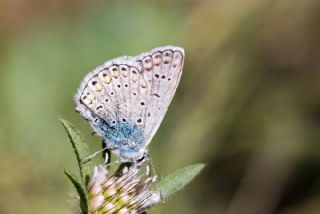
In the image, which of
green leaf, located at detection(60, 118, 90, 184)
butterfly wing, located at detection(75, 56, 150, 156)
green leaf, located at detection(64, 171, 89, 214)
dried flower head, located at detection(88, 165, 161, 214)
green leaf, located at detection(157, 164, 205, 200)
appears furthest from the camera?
butterfly wing, located at detection(75, 56, 150, 156)

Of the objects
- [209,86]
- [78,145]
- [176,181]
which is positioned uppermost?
[78,145]

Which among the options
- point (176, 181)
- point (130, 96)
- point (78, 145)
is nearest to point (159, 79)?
point (130, 96)

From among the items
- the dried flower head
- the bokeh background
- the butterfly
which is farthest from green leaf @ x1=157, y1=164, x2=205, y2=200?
the bokeh background

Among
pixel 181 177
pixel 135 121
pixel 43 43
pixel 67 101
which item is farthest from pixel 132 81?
pixel 43 43

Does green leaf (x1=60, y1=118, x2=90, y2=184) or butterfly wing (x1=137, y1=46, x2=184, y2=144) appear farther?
butterfly wing (x1=137, y1=46, x2=184, y2=144)

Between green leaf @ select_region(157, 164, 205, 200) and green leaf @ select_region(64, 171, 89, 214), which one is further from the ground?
green leaf @ select_region(64, 171, 89, 214)

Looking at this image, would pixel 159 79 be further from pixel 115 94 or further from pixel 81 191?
pixel 81 191

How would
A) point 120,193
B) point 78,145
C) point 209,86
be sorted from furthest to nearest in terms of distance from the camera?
point 209,86, point 120,193, point 78,145

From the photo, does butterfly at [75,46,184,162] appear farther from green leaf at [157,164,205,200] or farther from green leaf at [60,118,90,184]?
green leaf at [60,118,90,184]
